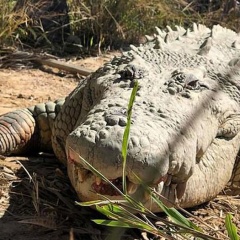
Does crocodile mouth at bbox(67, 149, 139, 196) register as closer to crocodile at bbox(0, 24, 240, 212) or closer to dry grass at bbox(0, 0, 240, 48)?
crocodile at bbox(0, 24, 240, 212)

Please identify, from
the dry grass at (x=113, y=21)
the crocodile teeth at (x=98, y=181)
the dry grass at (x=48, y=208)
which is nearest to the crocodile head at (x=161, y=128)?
the crocodile teeth at (x=98, y=181)

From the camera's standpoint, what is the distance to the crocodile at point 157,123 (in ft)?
8.32

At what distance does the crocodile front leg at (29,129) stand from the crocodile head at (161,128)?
48 cm

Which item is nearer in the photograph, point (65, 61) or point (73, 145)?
point (73, 145)

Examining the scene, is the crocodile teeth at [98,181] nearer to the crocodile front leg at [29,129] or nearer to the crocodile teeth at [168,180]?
the crocodile teeth at [168,180]

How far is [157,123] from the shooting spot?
2.73m

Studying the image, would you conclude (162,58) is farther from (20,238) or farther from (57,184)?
(20,238)

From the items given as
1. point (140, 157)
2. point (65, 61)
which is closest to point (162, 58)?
point (140, 157)

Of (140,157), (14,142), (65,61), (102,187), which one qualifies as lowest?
(65,61)

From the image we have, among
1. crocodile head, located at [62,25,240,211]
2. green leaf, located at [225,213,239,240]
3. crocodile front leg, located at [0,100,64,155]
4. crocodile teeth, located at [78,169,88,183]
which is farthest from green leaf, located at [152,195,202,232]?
crocodile front leg, located at [0,100,64,155]

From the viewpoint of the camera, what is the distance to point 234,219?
11.0 feet

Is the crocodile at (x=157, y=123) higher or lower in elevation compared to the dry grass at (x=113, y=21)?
higher

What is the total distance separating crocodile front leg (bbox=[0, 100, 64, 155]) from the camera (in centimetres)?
394

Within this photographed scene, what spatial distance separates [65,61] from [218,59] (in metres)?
3.46
